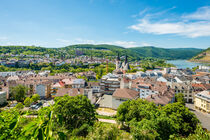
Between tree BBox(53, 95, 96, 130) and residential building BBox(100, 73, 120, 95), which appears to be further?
residential building BBox(100, 73, 120, 95)

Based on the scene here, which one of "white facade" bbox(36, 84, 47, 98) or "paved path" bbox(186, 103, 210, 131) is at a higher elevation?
"white facade" bbox(36, 84, 47, 98)

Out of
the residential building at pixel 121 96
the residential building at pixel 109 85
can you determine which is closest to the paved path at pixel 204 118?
the residential building at pixel 121 96

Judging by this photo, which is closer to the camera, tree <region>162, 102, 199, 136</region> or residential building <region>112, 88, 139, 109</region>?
tree <region>162, 102, 199, 136</region>

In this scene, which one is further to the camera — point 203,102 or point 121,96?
point 203,102

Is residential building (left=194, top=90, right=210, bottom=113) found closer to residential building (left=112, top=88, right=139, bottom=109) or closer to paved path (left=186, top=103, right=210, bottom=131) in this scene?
paved path (left=186, top=103, right=210, bottom=131)

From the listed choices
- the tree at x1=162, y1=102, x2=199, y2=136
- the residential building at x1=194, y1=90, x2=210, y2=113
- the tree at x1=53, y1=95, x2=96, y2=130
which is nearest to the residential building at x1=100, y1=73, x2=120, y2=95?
the residential building at x1=194, y1=90, x2=210, y2=113

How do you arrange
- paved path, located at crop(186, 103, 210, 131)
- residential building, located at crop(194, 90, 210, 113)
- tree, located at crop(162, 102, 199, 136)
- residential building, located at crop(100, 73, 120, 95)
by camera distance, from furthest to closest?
residential building, located at crop(100, 73, 120, 95) → residential building, located at crop(194, 90, 210, 113) → paved path, located at crop(186, 103, 210, 131) → tree, located at crop(162, 102, 199, 136)

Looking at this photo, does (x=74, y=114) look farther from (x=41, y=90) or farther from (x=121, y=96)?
(x=41, y=90)

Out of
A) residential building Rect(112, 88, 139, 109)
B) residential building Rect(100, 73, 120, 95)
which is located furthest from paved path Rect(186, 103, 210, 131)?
residential building Rect(100, 73, 120, 95)

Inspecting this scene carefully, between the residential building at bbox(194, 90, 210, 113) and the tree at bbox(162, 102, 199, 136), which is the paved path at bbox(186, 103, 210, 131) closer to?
the residential building at bbox(194, 90, 210, 113)

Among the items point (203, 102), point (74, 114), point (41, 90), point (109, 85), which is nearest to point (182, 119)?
point (74, 114)

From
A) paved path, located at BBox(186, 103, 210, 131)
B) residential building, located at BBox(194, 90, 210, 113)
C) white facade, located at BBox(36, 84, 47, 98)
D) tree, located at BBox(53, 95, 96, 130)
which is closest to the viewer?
tree, located at BBox(53, 95, 96, 130)

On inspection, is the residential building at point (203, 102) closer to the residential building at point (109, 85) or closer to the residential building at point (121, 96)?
the residential building at point (121, 96)
